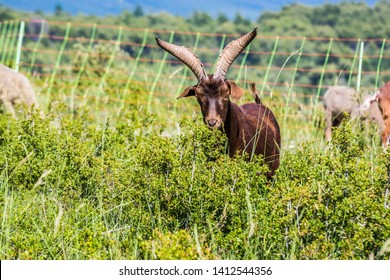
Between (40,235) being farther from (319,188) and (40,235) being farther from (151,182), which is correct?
(319,188)

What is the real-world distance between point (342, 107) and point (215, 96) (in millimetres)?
4856

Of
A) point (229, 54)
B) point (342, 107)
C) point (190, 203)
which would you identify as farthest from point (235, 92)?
point (342, 107)

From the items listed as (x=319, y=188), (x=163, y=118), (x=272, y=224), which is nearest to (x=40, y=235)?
(x=272, y=224)

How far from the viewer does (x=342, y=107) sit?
10562 millimetres

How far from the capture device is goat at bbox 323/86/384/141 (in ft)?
32.3

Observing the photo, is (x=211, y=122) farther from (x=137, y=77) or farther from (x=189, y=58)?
(x=137, y=77)

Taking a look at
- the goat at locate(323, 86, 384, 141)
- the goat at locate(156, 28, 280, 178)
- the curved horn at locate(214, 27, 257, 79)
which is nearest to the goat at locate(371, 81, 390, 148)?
the goat at locate(323, 86, 384, 141)

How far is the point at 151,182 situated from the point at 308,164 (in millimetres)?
1191

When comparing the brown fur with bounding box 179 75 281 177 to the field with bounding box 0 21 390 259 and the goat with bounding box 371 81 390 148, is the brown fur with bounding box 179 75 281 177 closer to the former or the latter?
the field with bounding box 0 21 390 259

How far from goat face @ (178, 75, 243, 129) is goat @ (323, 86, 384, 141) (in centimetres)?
381

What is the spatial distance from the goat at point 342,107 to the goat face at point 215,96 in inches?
150

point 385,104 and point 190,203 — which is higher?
point 385,104

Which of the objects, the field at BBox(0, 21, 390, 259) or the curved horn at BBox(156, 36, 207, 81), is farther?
the curved horn at BBox(156, 36, 207, 81)

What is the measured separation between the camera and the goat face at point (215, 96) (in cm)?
602
